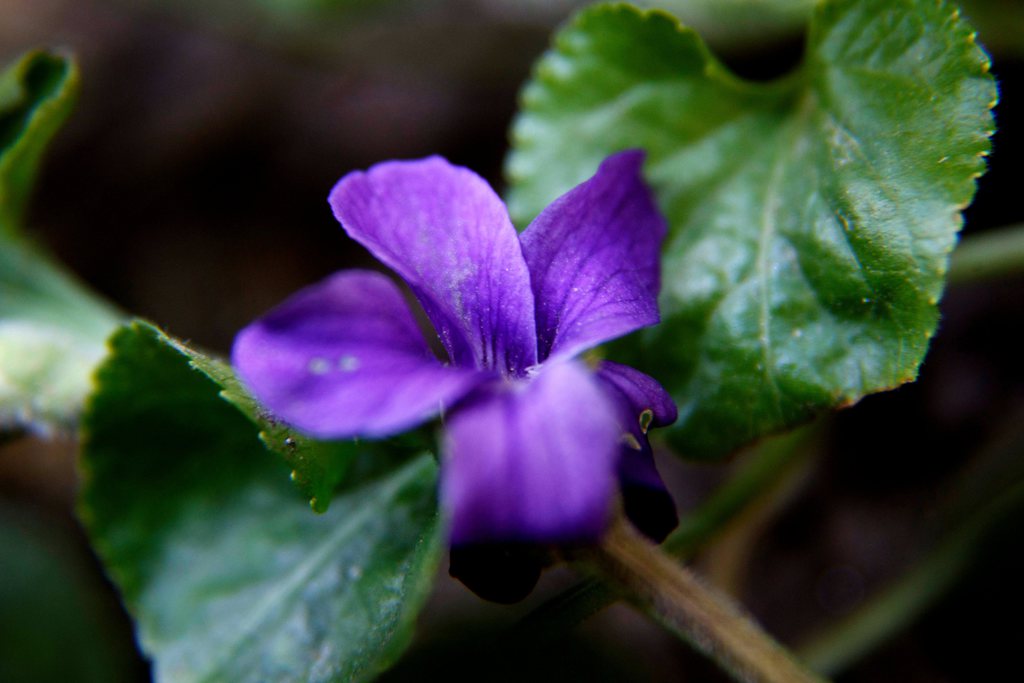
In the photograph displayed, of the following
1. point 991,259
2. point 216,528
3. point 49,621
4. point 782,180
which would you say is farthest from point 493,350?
point 49,621

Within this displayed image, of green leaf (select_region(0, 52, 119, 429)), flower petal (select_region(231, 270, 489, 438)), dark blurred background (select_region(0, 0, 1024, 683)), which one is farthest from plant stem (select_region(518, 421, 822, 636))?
green leaf (select_region(0, 52, 119, 429))

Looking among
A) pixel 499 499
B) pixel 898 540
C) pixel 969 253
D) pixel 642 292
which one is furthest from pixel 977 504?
pixel 499 499

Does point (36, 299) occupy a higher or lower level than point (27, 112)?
lower

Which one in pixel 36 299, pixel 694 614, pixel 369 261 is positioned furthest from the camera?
pixel 369 261

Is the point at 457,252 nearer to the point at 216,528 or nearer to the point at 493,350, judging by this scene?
the point at 493,350

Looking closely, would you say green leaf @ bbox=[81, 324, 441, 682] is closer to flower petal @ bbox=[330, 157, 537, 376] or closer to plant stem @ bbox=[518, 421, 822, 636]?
flower petal @ bbox=[330, 157, 537, 376]

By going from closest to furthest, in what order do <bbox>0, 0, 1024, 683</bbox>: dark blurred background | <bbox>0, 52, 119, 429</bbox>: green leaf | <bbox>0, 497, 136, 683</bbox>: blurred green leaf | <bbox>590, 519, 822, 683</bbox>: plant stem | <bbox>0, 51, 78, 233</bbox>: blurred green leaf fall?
<bbox>590, 519, 822, 683</bbox>: plant stem, <bbox>0, 52, 119, 429</bbox>: green leaf, <bbox>0, 51, 78, 233</bbox>: blurred green leaf, <bbox>0, 0, 1024, 683</bbox>: dark blurred background, <bbox>0, 497, 136, 683</bbox>: blurred green leaf
